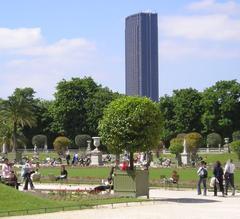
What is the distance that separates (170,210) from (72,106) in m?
78.1

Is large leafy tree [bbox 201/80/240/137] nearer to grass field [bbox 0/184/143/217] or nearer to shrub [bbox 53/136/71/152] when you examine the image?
shrub [bbox 53/136/71/152]

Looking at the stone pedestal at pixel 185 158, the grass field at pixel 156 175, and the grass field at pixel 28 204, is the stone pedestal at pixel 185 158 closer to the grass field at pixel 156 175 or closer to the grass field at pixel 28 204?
the grass field at pixel 156 175

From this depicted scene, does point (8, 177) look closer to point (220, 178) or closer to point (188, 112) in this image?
point (220, 178)

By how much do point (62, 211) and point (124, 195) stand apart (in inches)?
222

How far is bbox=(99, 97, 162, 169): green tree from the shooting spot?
2364 cm

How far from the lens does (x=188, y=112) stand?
314 feet

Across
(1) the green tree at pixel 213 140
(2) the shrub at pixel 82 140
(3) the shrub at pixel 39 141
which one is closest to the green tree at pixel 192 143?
(1) the green tree at pixel 213 140

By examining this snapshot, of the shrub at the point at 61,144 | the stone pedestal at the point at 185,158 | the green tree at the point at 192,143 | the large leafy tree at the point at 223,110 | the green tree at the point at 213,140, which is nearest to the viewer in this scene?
the stone pedestal at the point at 185,158

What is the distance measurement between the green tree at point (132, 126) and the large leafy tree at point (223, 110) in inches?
2655

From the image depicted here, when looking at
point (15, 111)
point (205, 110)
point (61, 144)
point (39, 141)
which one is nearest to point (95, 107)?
point (39, 141)

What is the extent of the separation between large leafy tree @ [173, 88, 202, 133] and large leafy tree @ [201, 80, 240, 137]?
2803 mm

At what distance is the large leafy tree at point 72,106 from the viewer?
9638 centimetres

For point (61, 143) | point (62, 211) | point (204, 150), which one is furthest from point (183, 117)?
point (62, 211)

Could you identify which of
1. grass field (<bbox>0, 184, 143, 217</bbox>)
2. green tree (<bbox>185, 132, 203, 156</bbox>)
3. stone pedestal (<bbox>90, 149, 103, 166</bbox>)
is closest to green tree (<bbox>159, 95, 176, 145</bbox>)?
green tree (<bbox>185, 132, 203, 156</bbox>)
